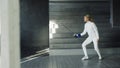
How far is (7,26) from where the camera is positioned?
2943 mm

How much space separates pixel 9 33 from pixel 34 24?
1083 centimetres

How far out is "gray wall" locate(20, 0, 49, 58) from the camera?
539 inches

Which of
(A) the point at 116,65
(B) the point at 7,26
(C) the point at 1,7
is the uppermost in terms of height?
(C) the point at 1,7

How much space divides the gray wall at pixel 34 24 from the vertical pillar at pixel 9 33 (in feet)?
34.9

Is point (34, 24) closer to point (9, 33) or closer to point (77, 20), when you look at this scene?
point (77, 20)

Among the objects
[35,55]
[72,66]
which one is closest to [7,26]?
[72,66]

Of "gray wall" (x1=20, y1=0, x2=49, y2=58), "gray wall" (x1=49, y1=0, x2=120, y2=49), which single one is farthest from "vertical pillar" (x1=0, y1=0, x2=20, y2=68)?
"gray wall" (x1=20, y1=0, x2=49, y2=58)

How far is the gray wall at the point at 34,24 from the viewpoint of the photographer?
44.9 feet

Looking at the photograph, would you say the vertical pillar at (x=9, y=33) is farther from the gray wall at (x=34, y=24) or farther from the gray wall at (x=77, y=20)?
the gray wall at (x=34, y=24)

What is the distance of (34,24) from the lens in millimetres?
13750

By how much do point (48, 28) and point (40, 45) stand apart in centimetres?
91

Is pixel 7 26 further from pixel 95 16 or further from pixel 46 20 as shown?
pixel 95 16

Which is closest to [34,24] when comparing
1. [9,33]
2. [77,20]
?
[77,20]

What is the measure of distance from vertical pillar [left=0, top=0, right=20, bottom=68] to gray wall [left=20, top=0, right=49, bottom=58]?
10.6 metres
